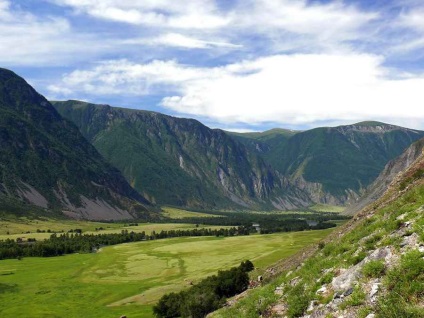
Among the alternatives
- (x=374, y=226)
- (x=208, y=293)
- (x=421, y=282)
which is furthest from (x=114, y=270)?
(x=421, y=282)

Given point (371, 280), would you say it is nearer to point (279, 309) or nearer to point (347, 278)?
point (347, 278)

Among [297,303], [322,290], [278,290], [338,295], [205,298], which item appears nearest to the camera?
[338,295]

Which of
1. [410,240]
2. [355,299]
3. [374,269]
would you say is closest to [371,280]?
[374,269]

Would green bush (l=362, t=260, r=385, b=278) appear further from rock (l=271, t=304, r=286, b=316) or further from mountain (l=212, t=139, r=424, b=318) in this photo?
rock (l=271, t=304, r=286, b=316)

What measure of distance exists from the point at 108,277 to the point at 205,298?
93213mm

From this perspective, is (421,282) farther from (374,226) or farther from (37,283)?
(37,283)

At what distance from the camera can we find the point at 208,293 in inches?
2480

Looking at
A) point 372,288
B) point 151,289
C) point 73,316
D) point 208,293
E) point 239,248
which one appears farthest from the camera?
point 239,248

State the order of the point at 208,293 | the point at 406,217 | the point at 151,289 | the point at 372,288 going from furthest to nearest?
1. the point at 151,289
2. the point at 208,293
3. the point at 406,217
4. the point at 372,288

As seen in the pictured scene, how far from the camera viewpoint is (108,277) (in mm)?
144000

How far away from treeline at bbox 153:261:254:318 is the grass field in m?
8.90

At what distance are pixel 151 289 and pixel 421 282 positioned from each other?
108926 mm

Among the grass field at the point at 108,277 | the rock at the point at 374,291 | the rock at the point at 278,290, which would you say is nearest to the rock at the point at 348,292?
the rock at the point at 374,291

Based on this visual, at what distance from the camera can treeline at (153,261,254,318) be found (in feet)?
197
